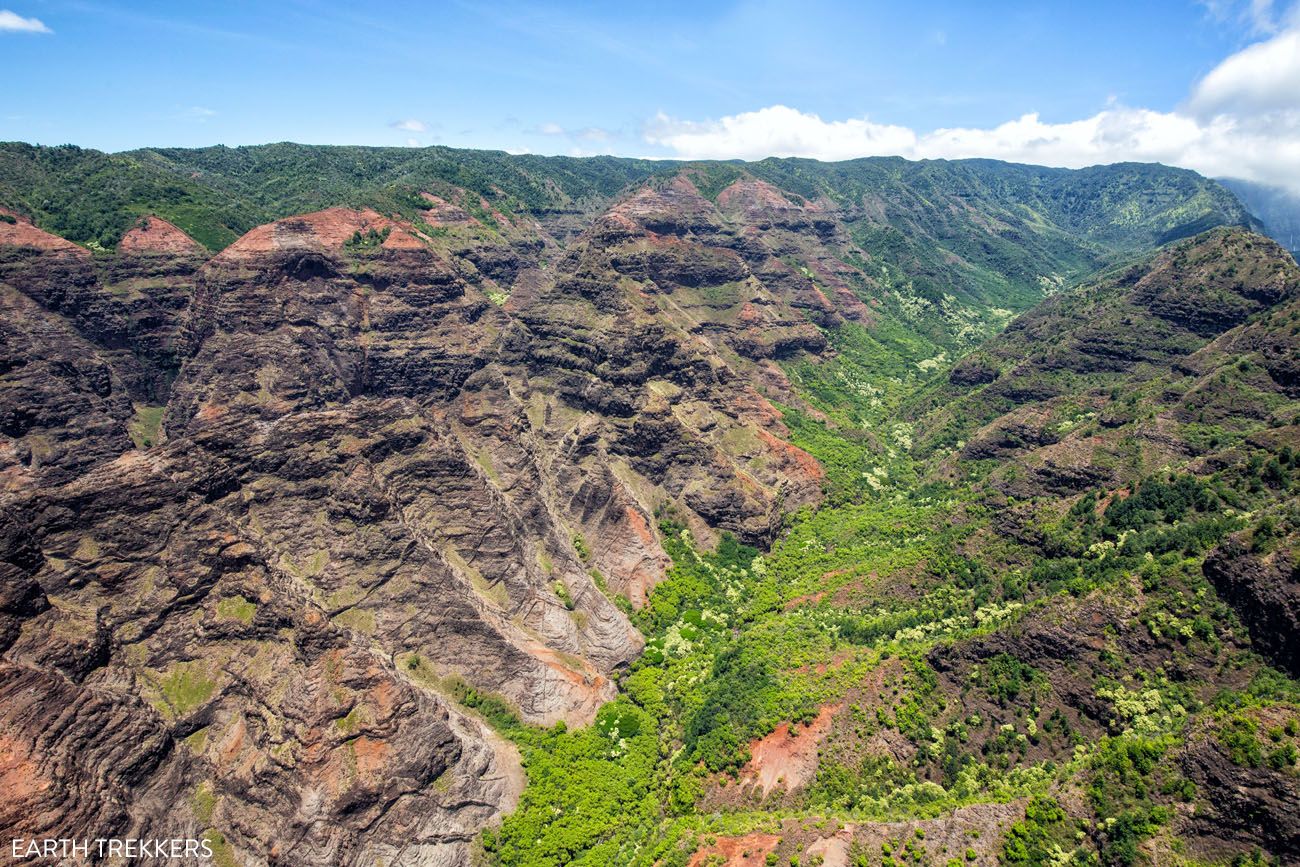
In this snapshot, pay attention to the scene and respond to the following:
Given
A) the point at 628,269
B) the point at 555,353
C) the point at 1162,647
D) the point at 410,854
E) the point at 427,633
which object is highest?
the point at 628,269

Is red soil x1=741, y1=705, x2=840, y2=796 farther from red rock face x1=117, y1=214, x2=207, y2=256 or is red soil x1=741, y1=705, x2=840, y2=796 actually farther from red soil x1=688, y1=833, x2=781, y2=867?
red rock face x1=117, y1=214, x2=207, y2=256

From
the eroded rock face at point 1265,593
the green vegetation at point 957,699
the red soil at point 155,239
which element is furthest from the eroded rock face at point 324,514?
the eroded rock face at point 1265,593

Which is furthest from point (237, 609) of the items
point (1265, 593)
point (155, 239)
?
point (155, 239)

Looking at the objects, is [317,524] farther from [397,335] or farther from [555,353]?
[555,353]

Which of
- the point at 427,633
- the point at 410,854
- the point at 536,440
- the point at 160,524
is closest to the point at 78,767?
the point at 160,524

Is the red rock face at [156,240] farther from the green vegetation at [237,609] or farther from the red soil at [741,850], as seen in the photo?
the red soil at [741,850]

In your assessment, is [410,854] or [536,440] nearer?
[410,854]

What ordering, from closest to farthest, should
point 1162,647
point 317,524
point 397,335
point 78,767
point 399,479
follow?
point 78,767, point 1162,647, point 317,524, point 399,479, point 397,335

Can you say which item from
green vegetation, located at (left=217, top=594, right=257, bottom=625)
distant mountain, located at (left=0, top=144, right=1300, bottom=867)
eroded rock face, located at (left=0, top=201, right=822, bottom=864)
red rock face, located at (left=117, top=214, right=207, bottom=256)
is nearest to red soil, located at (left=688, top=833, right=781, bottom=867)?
distant mountain, located at (left=0, top=144, right=1300, bottom=867)
